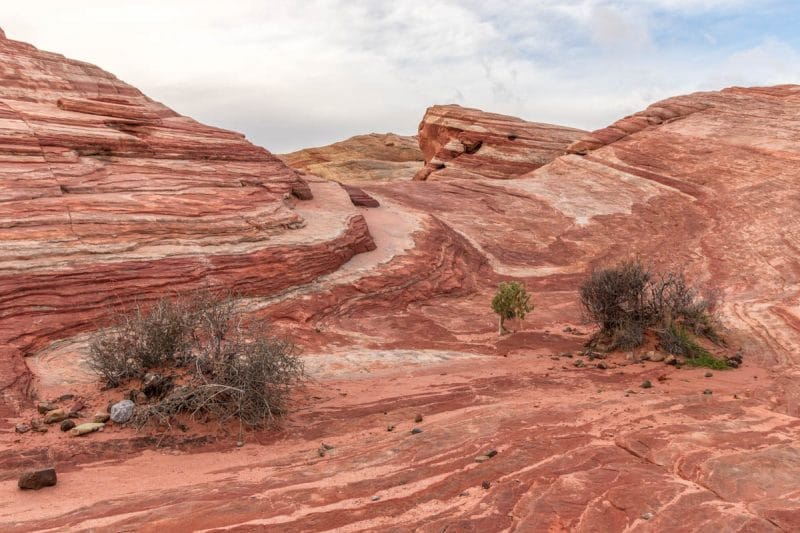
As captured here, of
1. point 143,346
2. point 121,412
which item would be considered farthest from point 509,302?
point 121,412

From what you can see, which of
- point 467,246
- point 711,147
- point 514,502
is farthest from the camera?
point 711,147

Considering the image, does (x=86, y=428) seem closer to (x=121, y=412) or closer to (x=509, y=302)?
(x=121, y=412)

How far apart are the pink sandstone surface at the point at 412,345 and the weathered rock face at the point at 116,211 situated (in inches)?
2.8

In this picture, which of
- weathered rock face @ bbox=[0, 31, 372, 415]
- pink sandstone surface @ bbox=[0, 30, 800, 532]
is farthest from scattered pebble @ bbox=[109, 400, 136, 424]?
weathered rock face @ bbox=[0, 31, 372, 415]

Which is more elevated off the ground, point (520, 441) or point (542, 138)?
point (542, 138)

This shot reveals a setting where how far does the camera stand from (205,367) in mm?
9805

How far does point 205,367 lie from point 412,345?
20.5 feet

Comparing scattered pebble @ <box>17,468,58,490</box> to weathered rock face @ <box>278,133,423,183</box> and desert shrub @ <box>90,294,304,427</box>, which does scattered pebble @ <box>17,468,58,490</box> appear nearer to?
desert shrub @ <box>90,294,304,427</box>

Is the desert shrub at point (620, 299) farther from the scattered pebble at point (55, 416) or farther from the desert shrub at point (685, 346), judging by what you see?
the scattered pebble at point (55, 416)

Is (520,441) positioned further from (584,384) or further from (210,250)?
(210,250)

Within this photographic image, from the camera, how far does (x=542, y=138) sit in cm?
4141

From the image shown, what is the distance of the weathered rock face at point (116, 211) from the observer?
12.7 m

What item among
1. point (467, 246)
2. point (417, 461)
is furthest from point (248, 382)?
point (467, 246)

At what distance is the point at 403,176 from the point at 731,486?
47791 mm
